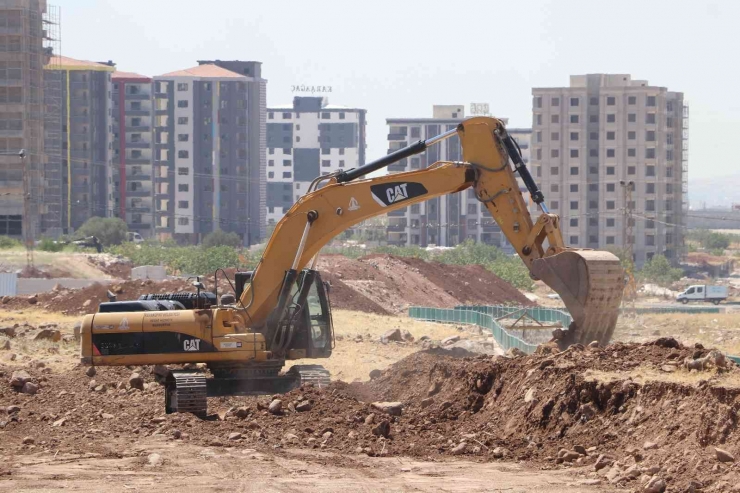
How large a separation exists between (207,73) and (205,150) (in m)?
10.2

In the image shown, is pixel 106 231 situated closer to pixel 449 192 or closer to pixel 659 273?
pixel 659 273

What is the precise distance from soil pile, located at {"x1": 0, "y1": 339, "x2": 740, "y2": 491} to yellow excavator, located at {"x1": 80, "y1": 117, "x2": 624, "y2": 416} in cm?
85

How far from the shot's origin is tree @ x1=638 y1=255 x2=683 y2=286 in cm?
10619

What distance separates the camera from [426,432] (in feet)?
58.2

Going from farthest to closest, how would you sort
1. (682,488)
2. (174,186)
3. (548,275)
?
(174,186) → (548,275) → (682,488)

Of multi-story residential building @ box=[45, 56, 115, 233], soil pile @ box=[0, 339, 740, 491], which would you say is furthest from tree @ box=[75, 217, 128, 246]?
soil pile @ box=[0, 339, 740, 491]

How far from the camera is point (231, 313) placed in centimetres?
2058

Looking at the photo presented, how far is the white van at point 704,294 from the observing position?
300 feet

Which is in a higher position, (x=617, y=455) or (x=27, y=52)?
(x=27, y=52)

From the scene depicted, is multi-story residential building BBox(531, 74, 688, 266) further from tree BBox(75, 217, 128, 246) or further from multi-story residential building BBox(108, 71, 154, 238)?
multi-story residential building BBox(108, 71, 154, 238)

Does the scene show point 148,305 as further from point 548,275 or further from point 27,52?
point 27,52

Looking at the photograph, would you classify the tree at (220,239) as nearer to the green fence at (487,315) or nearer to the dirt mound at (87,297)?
the green fence at (487,315)

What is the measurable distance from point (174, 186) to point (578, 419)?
141m

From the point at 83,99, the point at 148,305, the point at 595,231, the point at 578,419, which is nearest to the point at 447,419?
the point at 578,419
